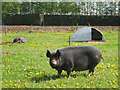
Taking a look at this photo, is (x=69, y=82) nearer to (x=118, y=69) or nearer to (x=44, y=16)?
(x=118, y=69)

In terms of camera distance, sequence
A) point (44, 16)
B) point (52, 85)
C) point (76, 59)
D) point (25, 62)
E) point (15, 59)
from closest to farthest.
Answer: point (52, 85) → point (76, 59) → point (25, 62) → point (15, 59) → point (44, 16)

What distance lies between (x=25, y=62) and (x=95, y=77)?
14.8 feet

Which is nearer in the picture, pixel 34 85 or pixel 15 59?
pixel 34 85

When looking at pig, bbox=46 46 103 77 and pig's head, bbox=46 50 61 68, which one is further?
pig, bbox=46 46 103 77

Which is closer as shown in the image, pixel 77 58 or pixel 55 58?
pixel 55 58

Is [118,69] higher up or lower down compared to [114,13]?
lower down

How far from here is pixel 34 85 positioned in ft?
24.1

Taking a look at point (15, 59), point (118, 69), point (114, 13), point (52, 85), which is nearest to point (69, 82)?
point (52, 85)

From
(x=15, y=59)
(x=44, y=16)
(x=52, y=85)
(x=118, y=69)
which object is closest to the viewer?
(x=52, y=85)

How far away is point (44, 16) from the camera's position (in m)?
Result: 46.9

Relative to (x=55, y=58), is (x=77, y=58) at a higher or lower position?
lower

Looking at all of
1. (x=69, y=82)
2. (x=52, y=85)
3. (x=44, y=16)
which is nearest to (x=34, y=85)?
(x=52, y=85)

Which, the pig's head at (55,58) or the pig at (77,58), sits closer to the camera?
the pig's head at (55,58)

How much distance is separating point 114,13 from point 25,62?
4195 cm
